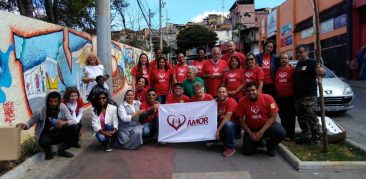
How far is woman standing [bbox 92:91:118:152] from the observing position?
6.64 metres

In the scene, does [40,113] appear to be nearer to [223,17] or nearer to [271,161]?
[271,161]

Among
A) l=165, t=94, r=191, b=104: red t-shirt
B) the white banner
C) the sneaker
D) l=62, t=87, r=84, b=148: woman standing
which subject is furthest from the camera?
l=165, t=94, r=191, b=104: red t-shirt

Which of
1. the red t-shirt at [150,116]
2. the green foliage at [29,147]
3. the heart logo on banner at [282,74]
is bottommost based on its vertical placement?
the green foliage at [29,147]

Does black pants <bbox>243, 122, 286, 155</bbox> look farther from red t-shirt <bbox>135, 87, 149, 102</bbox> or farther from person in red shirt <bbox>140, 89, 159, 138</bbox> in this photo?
red t-shirt <bbox>135, 87, 149, 102</bbox>

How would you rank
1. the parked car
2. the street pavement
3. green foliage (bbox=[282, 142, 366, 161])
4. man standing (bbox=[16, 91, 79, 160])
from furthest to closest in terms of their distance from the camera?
the parked car, man standing (bbox=[16, 91, 79, 160]), green foliage (bbox=[282, 142, 366, 161]), the street pavement

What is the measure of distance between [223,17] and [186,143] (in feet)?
350

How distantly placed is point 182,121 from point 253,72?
1.56 m

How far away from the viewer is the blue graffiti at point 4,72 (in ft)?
21.3

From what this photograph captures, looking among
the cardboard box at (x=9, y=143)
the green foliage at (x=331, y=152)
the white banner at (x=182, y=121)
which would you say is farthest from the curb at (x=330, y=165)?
the cardboard box at (x=9, y=143)

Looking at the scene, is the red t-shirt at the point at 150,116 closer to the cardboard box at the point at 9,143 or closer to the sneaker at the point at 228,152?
the sneaker at the point at 228,152

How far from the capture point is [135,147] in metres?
6.97

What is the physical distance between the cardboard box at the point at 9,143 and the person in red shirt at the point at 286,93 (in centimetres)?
427

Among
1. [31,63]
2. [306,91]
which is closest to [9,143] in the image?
[31,63]

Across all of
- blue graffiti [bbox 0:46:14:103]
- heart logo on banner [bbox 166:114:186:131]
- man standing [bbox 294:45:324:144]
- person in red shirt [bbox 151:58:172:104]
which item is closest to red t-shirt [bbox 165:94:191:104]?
heart logo on banner [bbox 166:114:186:131]
